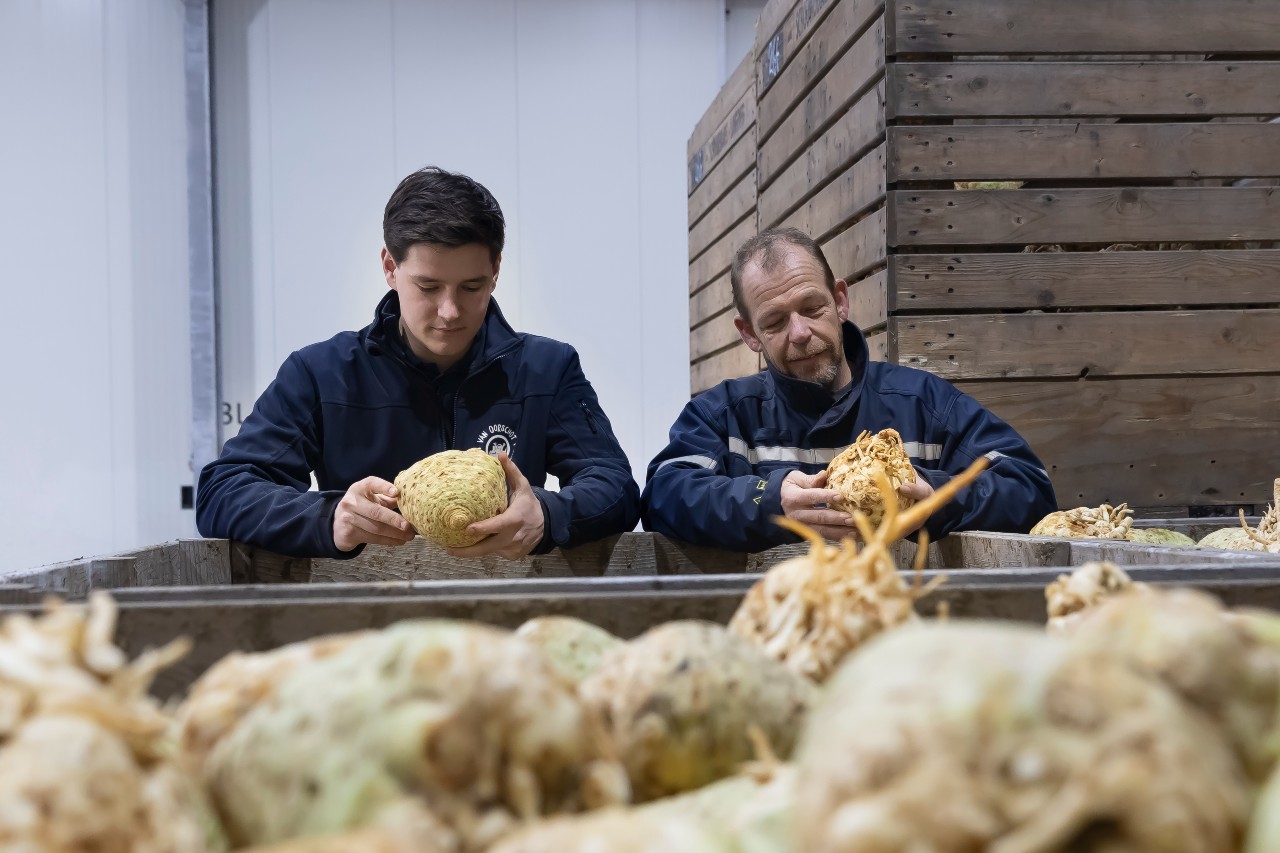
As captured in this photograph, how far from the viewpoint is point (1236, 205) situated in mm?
3908

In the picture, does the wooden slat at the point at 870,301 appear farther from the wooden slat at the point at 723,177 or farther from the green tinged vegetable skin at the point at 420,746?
the green tinged vegetable skin at the point at 420,746

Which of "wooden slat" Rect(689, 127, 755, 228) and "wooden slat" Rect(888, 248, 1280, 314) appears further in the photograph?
"wooden slat" Rect(689, 127, 755, 228)

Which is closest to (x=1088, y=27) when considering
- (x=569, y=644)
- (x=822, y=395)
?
(x=822, y=395)

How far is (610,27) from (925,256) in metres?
5.51

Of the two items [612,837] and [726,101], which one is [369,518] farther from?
[726,101]

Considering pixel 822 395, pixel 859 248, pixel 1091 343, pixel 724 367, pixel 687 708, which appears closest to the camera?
pixel 687 708

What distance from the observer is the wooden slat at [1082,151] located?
150 inches

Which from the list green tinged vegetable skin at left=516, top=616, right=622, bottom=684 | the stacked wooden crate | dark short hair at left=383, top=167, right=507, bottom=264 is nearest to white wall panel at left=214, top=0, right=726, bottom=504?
the stacked wooden crate

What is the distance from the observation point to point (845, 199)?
4.23 meters

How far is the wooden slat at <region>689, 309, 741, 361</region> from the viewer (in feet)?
20.1

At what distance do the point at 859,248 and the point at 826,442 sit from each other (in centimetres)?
109

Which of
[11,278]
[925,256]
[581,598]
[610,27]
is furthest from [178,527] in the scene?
[581,598]

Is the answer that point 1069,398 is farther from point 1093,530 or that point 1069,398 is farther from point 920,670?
point 920,670

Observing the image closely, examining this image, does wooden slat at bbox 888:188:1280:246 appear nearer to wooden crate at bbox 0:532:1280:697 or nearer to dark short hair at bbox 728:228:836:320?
dark short hair at bbox 728:228:836:320
